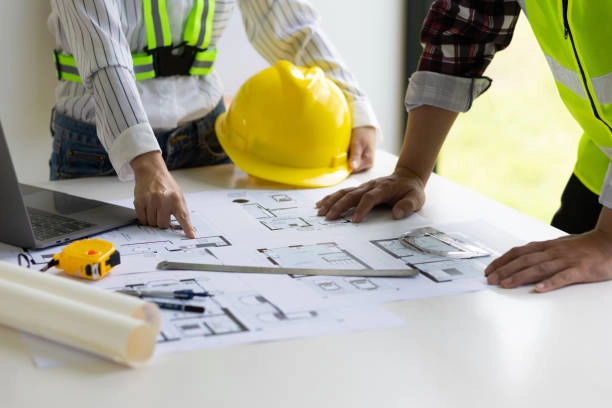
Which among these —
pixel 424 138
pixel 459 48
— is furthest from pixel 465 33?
pixel 424 138

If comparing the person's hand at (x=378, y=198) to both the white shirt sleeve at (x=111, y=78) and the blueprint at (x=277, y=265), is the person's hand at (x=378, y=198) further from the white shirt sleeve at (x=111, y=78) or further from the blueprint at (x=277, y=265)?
the white shirt sleeve at (x=111, y=78)

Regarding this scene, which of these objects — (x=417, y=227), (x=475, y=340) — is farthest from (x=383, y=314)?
(x=417, y=227)

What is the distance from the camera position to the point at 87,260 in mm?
898

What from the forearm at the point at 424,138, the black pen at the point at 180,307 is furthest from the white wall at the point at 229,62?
the black pen at the point at 180,307

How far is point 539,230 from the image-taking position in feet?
3.63

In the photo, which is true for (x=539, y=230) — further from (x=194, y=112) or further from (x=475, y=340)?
(x=194, y=112)

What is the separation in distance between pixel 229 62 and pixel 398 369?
1351 mm

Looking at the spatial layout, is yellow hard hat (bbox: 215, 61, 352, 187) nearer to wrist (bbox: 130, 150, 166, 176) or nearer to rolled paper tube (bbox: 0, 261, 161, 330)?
wrist (bbox: 130, 150, 166, 176)

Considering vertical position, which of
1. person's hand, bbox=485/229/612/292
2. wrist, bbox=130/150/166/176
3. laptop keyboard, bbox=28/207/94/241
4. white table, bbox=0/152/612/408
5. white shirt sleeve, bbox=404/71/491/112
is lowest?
laptop keyboard, bbox=28/207/94/241

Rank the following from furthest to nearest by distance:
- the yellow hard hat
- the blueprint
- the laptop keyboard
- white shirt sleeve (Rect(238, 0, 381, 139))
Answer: white shirt sleeve (Rect(238, 0, 381, 139)) < the yellow hard hat < the laptop keyboard < the blueprint

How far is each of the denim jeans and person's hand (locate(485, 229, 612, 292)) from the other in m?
0.73

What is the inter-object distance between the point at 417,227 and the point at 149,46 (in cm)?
58

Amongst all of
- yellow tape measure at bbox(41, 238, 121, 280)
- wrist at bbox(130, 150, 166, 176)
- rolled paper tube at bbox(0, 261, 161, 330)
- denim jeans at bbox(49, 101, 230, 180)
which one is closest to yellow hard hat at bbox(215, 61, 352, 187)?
denim jeans at bbox(49, 101, 230, 180)

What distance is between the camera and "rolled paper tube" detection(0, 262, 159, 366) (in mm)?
702
